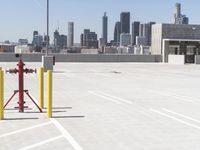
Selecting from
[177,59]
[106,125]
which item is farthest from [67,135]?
[177,59]

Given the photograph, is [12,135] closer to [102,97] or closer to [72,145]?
[72,145]

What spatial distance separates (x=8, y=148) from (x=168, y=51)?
186ft

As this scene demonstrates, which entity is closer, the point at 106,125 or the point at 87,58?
the point at 106,125

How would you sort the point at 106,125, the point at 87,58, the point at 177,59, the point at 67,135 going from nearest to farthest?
1. the point at 67,135
2. the point at 106,125
3. the point at 177,59
4. the point at 87,58

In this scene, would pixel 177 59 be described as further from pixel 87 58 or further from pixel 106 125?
pixel 106 125

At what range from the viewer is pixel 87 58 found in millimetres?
60312

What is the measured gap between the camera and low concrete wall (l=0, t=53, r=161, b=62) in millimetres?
55781

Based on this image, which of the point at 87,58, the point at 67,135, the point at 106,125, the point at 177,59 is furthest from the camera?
the point at 87,58

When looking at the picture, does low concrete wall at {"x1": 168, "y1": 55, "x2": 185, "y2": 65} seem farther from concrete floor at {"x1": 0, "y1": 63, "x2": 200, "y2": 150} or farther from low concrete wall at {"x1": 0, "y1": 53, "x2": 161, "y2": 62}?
concrete floor at {"x1": 0, "y1": 63, "x2": 200, "y2": 150}

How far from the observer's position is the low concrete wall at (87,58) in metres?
55.8

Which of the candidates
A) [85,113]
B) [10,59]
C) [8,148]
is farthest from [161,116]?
[10,59]

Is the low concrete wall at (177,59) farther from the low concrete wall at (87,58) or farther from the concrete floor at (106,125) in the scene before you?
the concrete floor at (106,125)

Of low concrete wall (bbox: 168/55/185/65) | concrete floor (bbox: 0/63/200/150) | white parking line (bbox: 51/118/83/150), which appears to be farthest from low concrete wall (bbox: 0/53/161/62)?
white parking line (bbox: 51/118/83/150)

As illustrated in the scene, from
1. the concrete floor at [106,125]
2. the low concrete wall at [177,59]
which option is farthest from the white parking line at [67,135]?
the low concrete wall at [177,59]
